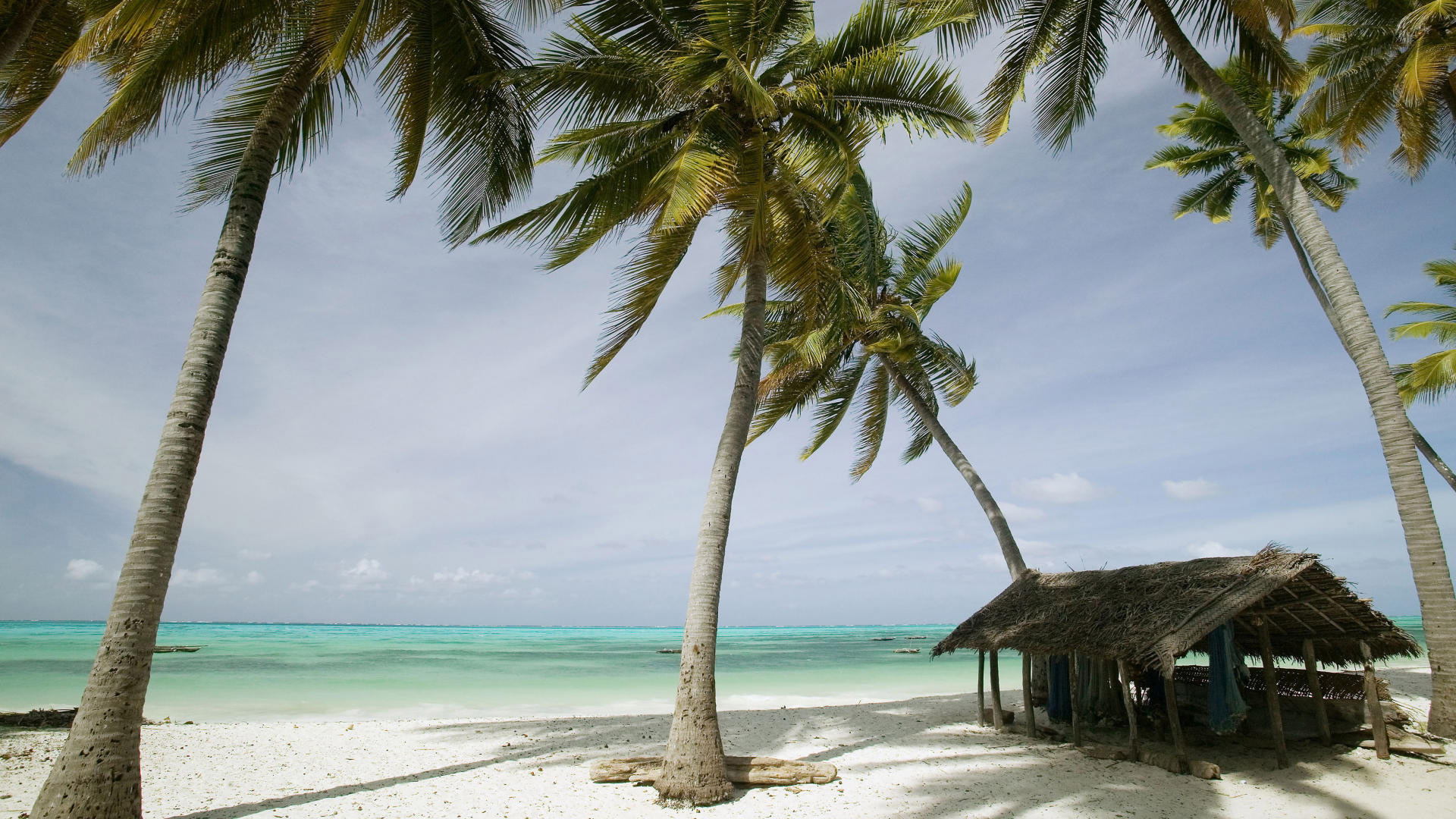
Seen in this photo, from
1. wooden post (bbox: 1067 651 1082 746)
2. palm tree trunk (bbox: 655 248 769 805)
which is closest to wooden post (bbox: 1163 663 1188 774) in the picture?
wooden post (bbox: 1067 651 1082 746)

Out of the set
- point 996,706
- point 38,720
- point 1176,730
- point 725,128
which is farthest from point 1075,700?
point 38,720

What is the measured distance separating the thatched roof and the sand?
131cm

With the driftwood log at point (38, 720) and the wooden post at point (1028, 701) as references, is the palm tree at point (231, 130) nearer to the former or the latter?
the driftwood log at point (38, 720)

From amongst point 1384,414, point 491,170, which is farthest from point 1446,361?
point 491,170

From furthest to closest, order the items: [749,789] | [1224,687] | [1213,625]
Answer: [1224,687], [1213,625], [749,789]

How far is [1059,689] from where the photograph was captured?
1019 cm

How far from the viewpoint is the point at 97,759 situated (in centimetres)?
487

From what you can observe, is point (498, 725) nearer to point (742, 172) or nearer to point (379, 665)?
point (742, 172)

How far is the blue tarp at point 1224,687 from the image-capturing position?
27.5 ft

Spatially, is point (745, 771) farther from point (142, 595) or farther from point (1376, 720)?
point (1376, 720)

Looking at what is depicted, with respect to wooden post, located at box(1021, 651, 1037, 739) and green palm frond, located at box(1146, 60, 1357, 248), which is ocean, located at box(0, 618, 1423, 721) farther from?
green palm frond, located at box(1146, 60, 1357, 248)

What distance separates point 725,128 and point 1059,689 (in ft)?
28.4

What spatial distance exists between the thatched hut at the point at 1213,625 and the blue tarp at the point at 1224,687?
29 millimetres

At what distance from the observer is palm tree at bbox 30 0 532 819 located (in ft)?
16.4
